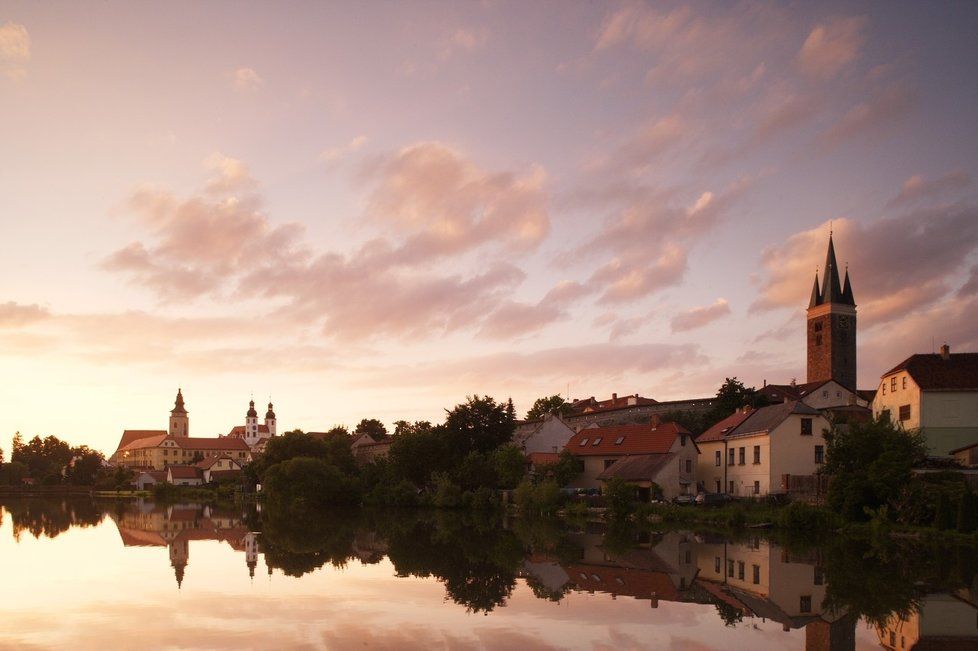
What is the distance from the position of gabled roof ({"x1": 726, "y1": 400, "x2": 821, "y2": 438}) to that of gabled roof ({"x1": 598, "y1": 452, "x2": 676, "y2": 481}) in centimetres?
425

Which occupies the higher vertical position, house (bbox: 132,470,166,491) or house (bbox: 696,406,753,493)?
house (bbox: 696,406,753,493)

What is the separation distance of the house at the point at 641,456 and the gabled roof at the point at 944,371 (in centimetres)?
1357

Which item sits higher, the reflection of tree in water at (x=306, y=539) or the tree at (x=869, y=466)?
the tree at (x=869, y=466)

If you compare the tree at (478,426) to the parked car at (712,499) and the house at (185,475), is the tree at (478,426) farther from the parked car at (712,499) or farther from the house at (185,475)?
the house at (185,475)

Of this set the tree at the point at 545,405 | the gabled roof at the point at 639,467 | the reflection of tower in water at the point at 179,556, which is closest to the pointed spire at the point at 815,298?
the tree at the point at 545,405

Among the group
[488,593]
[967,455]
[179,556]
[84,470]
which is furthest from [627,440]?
[84,470]

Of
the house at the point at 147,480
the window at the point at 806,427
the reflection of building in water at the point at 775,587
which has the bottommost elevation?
the house at the point at 147,480

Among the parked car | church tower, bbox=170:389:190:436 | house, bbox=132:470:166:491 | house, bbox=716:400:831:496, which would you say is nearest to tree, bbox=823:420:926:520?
house, bbox=716:400:831:496

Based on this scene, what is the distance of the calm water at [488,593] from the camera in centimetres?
1474

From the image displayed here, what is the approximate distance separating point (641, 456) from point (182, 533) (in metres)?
27.5

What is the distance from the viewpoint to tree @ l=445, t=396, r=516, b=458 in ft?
210

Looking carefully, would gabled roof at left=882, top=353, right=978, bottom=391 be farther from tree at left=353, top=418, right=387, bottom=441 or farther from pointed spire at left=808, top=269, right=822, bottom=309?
tree at left=353, top=418, right=387, bottom=441

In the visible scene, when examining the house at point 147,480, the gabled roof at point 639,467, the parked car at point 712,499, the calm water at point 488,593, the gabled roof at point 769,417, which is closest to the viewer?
the calm water at point 488,593

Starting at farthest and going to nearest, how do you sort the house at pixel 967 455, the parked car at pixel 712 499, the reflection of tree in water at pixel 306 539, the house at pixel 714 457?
the house at pixel 714 457 < the parked car at pixel 712 499 < the house at pixel 967 455 < the reflection of tree in water at pixel 306 539
